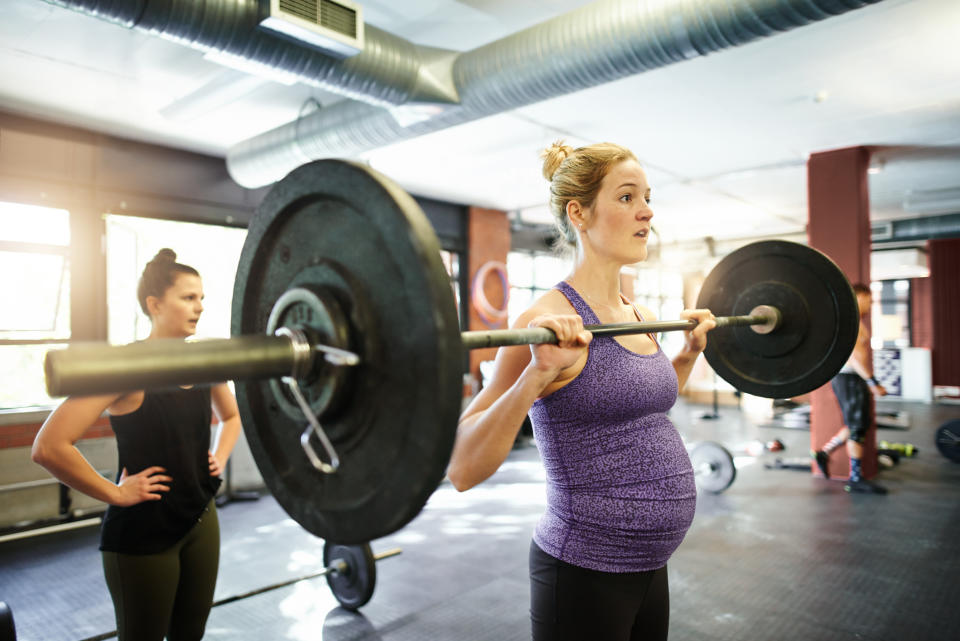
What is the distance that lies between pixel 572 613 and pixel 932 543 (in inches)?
133

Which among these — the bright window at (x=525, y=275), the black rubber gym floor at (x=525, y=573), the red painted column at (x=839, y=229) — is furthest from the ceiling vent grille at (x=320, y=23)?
the bright window at (x=525, y=275)

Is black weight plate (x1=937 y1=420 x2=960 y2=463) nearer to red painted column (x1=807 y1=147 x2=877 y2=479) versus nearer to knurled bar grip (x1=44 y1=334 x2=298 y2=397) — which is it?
red painted column (x1=807 y1=147 x2=877 y2=479)

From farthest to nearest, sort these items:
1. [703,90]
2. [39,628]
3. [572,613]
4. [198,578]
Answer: [703,90]
[39,628]
[198,578]
[572,613]

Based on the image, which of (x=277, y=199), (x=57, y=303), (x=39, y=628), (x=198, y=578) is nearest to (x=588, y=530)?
(x=277, y=199)

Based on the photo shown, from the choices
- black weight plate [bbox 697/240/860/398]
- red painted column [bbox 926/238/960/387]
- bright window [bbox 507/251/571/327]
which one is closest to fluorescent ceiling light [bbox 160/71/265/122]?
black weight plate [bbox 697/240/860/398]

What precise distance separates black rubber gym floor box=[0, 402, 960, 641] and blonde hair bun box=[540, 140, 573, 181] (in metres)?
1.91

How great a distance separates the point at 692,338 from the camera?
4.54 feet

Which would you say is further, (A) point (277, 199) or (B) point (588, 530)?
(B) point (588, 530)

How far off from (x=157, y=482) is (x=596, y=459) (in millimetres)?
1082

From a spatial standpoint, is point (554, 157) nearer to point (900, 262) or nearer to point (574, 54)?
point (574, 54)

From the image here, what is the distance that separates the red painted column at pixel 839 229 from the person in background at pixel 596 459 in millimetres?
4304

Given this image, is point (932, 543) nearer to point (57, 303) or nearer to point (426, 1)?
point (426, 1)

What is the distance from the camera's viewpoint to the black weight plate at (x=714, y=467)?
430 cm

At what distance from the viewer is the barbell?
581 mm
